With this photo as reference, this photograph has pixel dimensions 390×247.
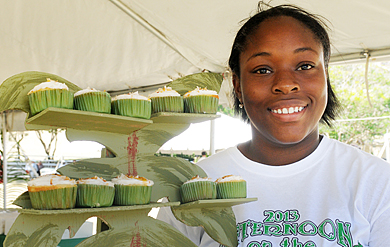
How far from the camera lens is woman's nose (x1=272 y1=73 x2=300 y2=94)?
118 cm

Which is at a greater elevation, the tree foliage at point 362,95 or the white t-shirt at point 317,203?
the tree foliage at point 362,95

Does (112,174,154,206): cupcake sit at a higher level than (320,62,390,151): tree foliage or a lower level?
lower

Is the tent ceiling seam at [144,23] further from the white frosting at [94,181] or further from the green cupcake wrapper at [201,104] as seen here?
the white frosting at [94,181]

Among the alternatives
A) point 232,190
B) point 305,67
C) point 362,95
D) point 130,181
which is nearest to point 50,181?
point 130,181

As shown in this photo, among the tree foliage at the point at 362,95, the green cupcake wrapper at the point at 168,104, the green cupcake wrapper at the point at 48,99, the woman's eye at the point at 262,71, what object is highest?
the tree foliage at the point at 362,95

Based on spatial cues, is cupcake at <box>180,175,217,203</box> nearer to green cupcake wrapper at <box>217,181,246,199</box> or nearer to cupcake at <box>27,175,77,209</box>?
green cupcake wrapper at <box>217,181,246,199</box>

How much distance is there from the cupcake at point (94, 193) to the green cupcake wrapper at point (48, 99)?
23 centimetres

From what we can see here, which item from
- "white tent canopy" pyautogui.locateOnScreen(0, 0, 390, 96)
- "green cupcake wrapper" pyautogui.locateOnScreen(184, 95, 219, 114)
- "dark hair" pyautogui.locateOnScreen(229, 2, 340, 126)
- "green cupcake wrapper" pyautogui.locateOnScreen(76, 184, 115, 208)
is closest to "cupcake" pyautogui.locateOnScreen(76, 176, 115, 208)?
"green cupcake wrapper" pyautogui.locateOnScreen(76, 184, 115, 208)

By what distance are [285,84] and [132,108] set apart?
495mm

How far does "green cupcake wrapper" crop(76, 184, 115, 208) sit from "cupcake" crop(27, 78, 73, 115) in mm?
239

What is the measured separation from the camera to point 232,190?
3.92ft

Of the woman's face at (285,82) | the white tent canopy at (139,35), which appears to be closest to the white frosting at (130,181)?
the woman's face at (285,82)

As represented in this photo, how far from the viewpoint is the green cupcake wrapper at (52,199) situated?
0.97 m

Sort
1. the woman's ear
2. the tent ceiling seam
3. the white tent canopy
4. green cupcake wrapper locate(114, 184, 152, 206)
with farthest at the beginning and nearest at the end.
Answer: the tent ceiling seam
the white tent canopy
the woman's ear
green cupcake wrapper locate(114, 184, 152, 206)
